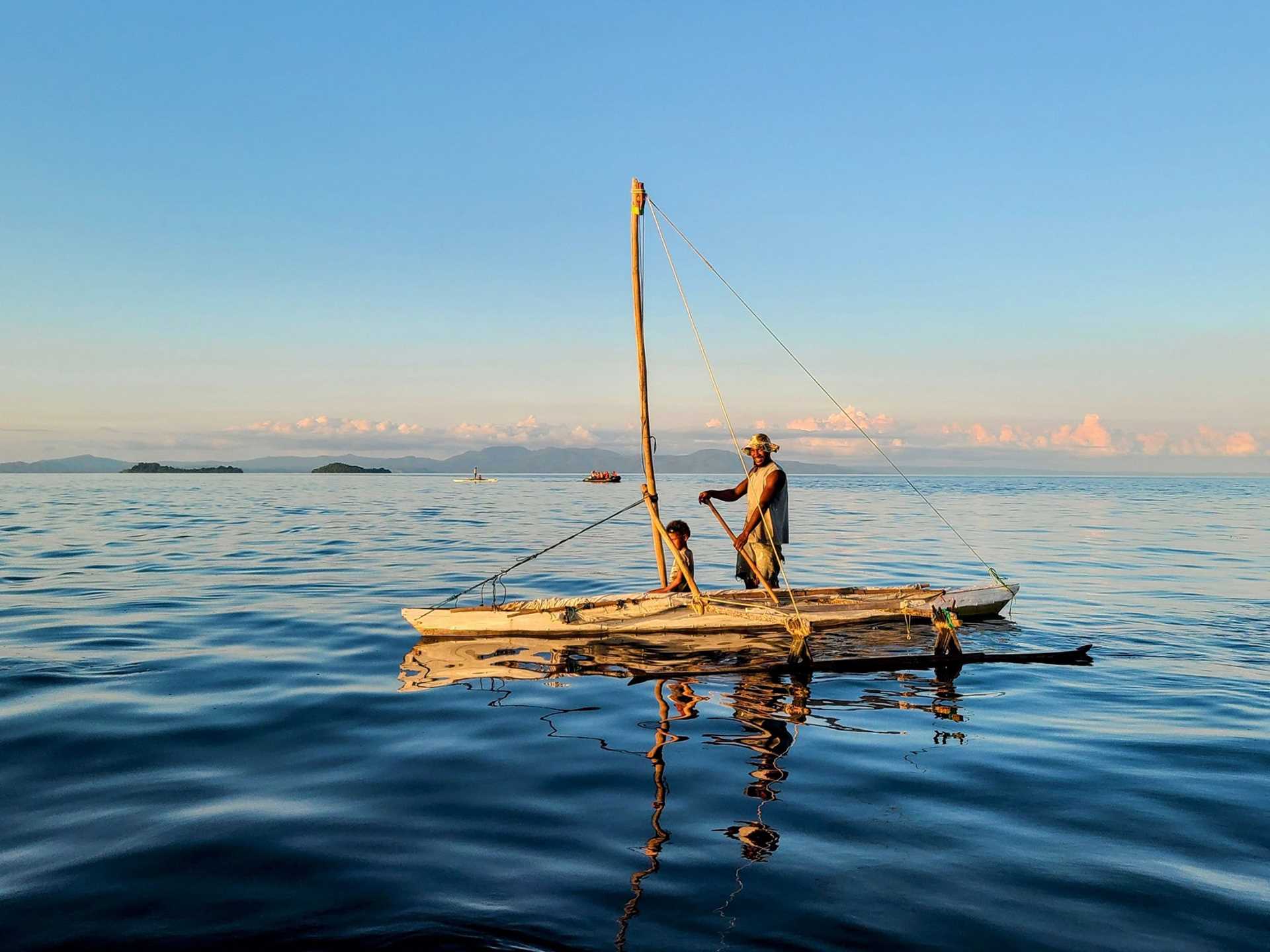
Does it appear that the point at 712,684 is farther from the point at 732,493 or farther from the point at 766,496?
the point at 732,493

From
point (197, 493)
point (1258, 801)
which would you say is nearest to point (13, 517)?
point (197, 493)

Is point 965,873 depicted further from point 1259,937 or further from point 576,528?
point 576,528

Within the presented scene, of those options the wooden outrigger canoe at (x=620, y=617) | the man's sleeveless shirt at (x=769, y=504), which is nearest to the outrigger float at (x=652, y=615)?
the wooden outrigger canoe at (x=620, y=617)

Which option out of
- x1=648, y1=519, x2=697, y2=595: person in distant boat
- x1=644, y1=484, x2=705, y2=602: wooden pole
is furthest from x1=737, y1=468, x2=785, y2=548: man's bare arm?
x1=644, y1=484, x2=705, y2=602: wooden pole

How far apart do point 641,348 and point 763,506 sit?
3436mm

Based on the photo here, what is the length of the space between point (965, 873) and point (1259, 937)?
155cm

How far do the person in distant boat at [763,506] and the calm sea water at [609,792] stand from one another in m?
2.04

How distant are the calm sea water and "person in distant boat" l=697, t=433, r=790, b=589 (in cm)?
204

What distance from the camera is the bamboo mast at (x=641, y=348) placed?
13.6m

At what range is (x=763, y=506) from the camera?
1366 cm

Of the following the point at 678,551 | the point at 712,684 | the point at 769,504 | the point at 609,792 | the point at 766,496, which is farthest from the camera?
the point at 769,504

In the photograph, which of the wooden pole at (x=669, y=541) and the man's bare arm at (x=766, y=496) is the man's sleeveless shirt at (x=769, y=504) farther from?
the wooden pole at (x=669, y=541)

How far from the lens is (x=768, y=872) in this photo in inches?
207

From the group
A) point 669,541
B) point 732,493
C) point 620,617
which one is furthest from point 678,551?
point 732,493
